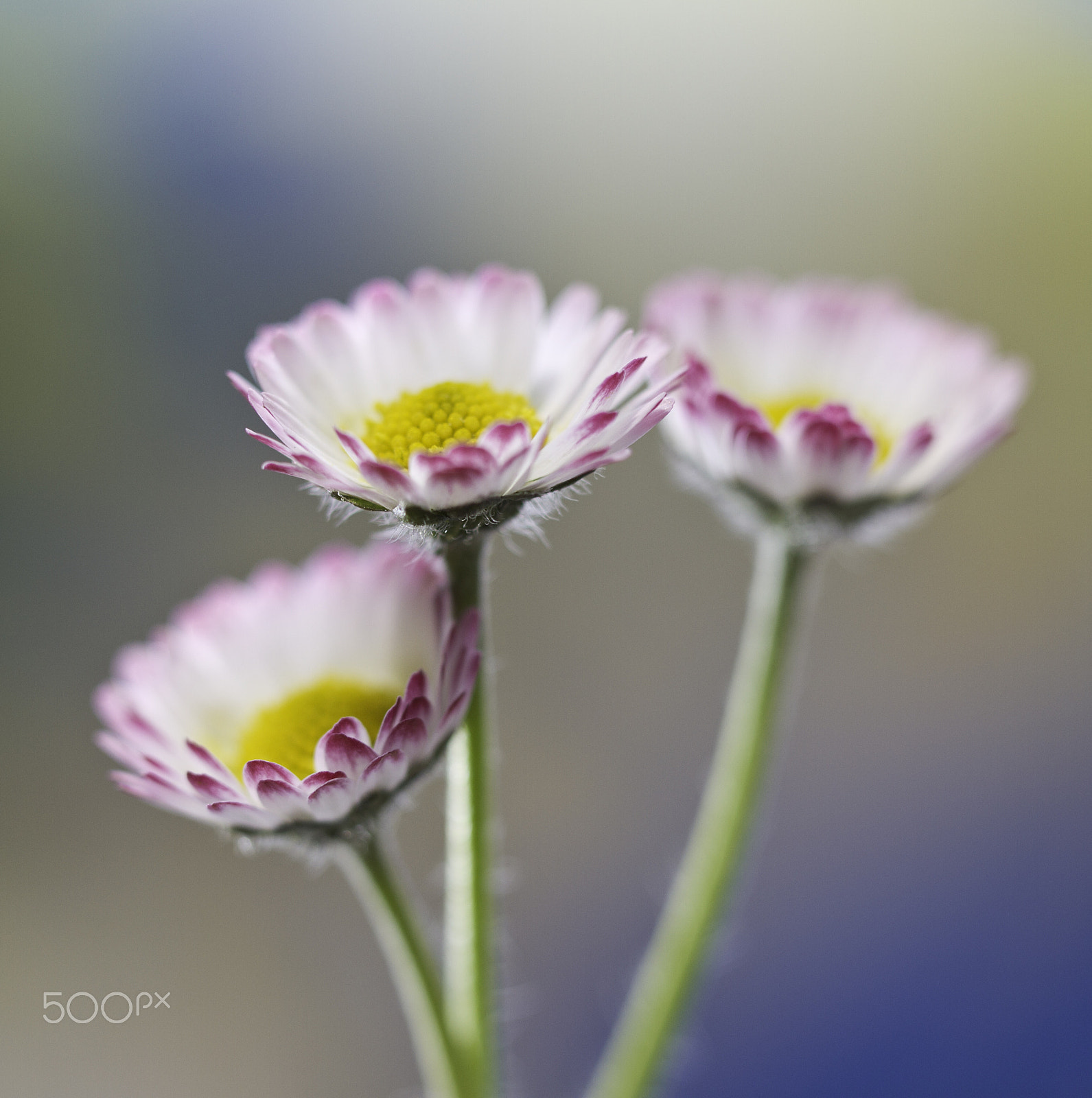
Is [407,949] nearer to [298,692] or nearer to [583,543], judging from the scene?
[298,692]

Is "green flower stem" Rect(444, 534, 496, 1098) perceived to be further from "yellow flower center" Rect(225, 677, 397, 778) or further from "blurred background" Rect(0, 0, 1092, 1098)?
Answer: "blurred background" Rect(0, 0, 1092, 1098)

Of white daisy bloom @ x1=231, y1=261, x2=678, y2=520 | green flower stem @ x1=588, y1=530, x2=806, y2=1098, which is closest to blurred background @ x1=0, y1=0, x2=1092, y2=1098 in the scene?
green flower stem @ x1=588, y1=530, x2=806, y2=1098

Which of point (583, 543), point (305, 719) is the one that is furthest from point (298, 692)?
point (583, 543)

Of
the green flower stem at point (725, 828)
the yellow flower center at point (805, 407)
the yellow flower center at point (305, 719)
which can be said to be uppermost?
the yellow flower center at point (805, 407)

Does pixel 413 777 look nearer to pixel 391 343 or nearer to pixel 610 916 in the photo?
pixel 391 343

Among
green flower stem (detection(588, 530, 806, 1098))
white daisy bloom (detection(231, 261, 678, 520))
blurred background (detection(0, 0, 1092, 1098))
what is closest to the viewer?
white daisy bloom (detection(231, 261, 678, 520))

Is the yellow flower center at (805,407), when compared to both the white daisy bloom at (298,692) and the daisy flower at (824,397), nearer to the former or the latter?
the daisy flower at (824,397)

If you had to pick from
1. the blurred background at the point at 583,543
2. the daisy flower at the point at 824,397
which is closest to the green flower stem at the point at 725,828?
the daisy flower at the point at 824,397

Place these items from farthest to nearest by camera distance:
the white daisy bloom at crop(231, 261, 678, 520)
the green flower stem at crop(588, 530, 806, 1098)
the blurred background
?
1. the blurred background
2. the green flower stem at crop(588, 530, 806, 1098)
3. the white daisy bloom at crop(231, 261, 678, 520)
